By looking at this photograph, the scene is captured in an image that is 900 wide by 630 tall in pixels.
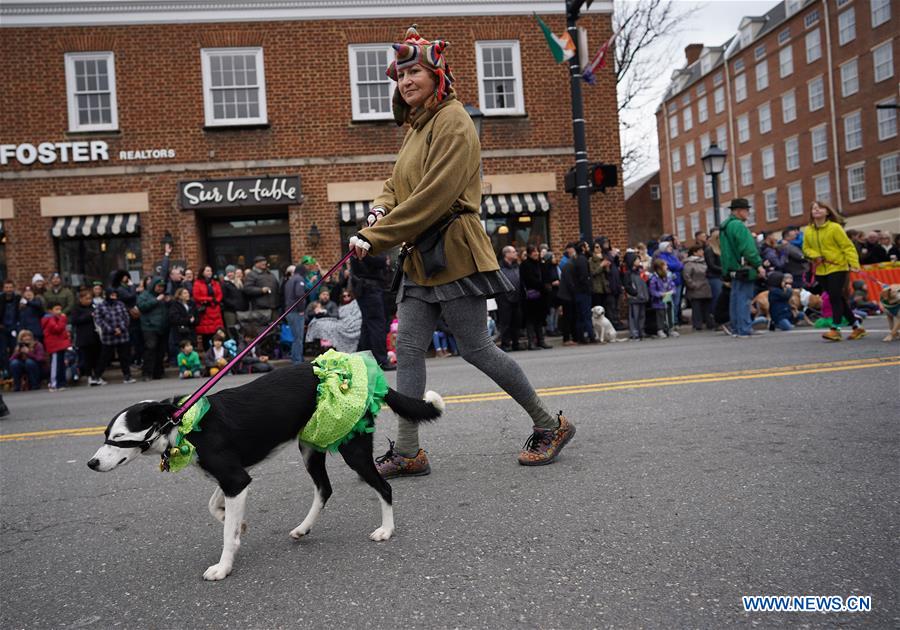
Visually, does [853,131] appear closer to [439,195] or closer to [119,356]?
[119,356]

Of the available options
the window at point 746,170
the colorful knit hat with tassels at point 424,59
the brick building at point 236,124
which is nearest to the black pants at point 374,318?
the brick building at point 236,124

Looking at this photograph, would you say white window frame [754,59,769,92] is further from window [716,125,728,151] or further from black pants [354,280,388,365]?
black pants [354,280,388,365]

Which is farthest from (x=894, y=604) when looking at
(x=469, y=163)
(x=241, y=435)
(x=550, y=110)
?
(x=550, y=110)

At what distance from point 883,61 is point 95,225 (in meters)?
38.0

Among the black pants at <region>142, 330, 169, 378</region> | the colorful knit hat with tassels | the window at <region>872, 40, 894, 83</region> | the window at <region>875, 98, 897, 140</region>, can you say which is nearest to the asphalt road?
the colorful knit hat with tassels

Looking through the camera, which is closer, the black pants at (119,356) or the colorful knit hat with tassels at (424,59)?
the colorful knit hat with tassels at (424,59)

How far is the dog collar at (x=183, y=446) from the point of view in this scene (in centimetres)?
282

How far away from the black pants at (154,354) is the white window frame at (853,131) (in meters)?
39.3

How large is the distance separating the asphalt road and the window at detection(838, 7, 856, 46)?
135 ft

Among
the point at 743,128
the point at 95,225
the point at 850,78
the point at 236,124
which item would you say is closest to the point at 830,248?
the point at 236,124

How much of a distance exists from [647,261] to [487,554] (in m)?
13.3

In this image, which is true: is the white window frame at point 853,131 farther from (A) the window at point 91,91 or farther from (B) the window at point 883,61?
(A) the window at point 91,91

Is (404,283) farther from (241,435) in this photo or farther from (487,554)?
(487,554)

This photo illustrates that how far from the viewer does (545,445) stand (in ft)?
13.7
